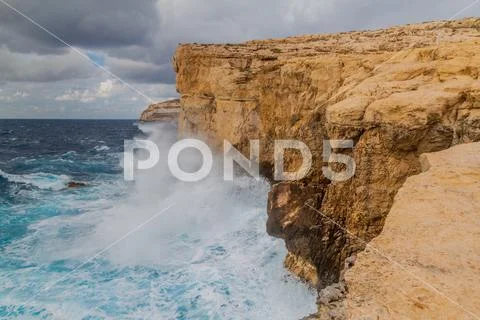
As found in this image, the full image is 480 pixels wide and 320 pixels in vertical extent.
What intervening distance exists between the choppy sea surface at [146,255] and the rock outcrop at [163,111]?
49.5m

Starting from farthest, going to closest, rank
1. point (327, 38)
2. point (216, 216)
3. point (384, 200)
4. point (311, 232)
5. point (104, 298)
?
point (327, 38)
point (216, 216)
point (104, 298)
point (311, 232)
point (384, 200)

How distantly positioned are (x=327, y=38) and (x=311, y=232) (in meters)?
15.3

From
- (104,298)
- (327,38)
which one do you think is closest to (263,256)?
(104,298)

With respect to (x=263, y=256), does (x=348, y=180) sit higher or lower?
higher

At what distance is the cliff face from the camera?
731 centimetres

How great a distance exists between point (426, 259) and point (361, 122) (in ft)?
14.7

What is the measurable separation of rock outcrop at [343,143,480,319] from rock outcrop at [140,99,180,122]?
67.4 meters

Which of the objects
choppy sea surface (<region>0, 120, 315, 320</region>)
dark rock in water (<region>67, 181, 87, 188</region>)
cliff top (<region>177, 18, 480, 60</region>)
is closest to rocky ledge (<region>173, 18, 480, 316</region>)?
cliff top (<region>177, 18, 480, 60</region>)

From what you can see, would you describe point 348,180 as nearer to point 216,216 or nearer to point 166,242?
point 166,242

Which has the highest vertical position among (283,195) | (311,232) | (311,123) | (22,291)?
(311,123)

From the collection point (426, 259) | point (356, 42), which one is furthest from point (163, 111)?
point (426, 259)

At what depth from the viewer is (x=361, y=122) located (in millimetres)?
7871

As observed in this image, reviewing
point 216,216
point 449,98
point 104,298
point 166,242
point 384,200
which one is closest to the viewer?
point 449,98

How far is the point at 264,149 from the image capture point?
18938mm
